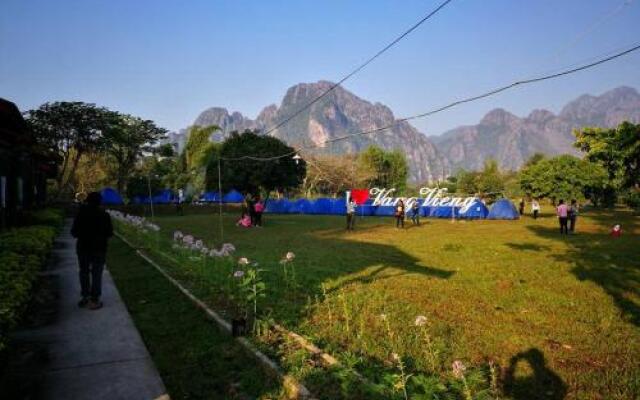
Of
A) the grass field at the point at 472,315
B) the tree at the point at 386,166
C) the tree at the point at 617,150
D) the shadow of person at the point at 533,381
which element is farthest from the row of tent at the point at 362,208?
the tree at the point at 386,166

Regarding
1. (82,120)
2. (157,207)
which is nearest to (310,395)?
(82,120)

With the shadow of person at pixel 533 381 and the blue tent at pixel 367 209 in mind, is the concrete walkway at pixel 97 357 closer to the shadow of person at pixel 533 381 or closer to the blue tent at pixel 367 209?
the shadow of person at pixel 533 381

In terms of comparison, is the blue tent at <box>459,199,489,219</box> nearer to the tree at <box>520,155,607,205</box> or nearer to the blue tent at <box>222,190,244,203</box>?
the tree at <box>520,155,607,205</box>

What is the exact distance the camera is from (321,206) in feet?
173

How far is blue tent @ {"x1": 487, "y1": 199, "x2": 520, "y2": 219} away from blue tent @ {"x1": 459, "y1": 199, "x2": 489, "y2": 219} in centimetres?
56

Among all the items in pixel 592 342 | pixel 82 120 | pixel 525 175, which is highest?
pixel 82 120

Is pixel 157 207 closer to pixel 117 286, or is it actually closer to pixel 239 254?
pixel 239 254

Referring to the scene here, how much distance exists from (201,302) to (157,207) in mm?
45548

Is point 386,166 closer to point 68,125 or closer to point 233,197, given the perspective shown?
point 233,197

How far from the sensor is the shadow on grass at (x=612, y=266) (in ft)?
28.1

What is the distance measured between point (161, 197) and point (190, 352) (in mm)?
72807

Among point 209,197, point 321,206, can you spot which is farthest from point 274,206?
point 209,197

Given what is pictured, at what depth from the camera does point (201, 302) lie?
8.15 meters

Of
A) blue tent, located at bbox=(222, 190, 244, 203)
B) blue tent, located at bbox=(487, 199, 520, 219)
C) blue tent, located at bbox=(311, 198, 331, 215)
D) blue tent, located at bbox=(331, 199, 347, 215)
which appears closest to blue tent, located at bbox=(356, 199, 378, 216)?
blue tent, located at bbox=(331, 199, 347, 215)
